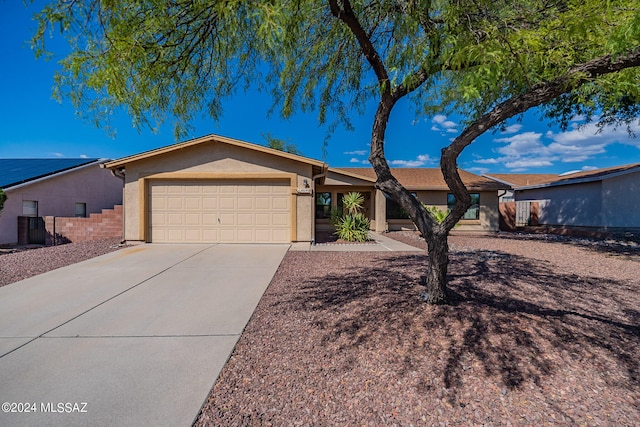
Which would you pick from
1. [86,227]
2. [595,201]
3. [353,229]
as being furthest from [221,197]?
[595,201]

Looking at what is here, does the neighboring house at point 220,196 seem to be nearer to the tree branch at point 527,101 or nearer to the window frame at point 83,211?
the tree branch at point 527,101

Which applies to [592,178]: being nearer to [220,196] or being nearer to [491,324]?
[491,324]

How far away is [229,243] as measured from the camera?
11.1 meters

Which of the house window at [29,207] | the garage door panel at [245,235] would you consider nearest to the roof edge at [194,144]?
the garage door panel at [245,235]

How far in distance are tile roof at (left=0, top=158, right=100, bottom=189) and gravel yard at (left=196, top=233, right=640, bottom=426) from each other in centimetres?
1671

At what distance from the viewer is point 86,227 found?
13789mm

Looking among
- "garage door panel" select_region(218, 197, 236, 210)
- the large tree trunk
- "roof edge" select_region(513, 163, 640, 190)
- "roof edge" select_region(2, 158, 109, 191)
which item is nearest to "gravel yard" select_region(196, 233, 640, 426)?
the large tree trunk

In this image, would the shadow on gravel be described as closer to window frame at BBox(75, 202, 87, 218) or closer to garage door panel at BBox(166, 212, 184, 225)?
garage door panel at BBox(166, 212, 184, 225)

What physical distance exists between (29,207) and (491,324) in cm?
1980

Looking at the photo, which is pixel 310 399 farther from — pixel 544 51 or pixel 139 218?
pixel 139 218

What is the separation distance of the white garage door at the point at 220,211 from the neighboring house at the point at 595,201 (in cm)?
1658

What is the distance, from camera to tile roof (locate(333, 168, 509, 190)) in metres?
→ 17.0

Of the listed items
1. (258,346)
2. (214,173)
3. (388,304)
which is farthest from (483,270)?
(214,173)

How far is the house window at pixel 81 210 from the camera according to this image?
1735 centimetres
